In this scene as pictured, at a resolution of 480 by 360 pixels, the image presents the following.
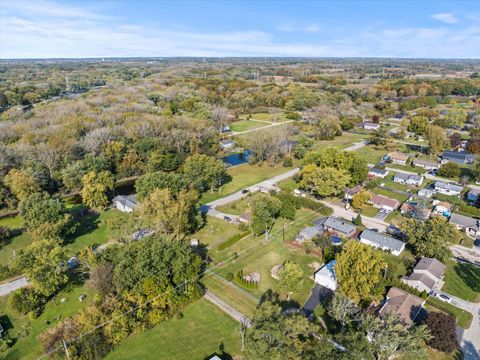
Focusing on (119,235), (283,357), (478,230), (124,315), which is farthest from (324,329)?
(478,230)

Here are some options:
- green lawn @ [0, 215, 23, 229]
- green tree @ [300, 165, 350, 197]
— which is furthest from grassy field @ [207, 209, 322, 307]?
green lawn @ [0, 215, 23, 229]

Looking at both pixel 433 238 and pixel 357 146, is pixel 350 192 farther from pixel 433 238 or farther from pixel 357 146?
pixel 357 146

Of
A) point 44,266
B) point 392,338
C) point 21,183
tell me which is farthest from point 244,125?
point 392,338

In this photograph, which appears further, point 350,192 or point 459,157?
point 459,157

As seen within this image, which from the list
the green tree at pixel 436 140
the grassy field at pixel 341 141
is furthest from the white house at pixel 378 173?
the green tree at pixel 436 140

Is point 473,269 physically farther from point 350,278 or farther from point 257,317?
point 257,317
